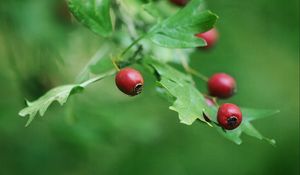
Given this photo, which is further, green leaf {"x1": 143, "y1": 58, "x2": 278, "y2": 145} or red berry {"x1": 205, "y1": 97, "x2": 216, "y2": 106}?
red berry {"x1": 205, "y1": 97, "x2": 216, "y2": 106}

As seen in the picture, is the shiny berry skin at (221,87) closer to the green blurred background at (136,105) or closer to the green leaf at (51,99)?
the green leaf at (51,99)

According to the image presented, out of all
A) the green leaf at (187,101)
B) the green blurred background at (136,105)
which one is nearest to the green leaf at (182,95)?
the green leaf at (187,101)

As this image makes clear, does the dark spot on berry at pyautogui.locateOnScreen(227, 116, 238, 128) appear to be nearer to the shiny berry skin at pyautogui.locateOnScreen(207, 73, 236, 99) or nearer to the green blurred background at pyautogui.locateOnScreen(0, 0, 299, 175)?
the shiny berry skin at pyautogui.locateOnScreen(207, 73, 236, 99)

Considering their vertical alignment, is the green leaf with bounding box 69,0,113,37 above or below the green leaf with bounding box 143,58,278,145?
above

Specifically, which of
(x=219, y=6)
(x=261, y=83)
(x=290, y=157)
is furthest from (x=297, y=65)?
(x=219, y=6)

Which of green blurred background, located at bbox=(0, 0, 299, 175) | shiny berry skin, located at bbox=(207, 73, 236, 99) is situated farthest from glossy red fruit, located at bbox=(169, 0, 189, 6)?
green blurred background, located at bbox=(0, 0, 299, 175)

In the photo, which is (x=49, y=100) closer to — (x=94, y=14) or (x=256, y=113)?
(x=94, y=14)
